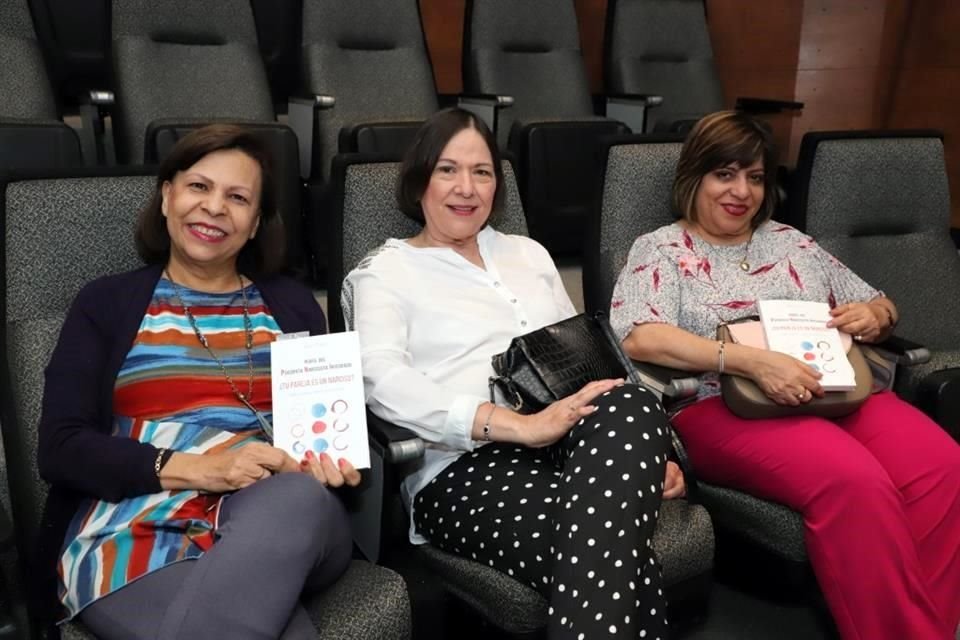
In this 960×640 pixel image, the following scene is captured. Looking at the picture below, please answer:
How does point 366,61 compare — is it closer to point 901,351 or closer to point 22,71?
point 22,71

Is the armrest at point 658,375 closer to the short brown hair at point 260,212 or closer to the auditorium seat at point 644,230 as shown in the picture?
the auditorium seat at point 644,230

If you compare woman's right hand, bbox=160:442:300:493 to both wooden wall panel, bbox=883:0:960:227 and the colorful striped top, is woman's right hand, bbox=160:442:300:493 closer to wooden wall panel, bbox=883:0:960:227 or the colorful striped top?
the colorful striped top

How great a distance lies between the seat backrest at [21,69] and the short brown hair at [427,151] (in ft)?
4.72

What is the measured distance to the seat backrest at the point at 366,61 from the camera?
304 cm

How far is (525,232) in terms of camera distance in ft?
5.86

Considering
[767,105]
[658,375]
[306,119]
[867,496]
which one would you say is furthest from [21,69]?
[767,105]

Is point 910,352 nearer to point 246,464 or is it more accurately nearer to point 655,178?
point 655,178

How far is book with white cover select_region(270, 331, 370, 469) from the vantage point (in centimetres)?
121

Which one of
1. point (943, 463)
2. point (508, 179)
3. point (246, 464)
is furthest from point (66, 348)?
point (943, 463)

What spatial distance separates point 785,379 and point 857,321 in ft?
0.86

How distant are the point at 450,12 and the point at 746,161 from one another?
2386 millimetres

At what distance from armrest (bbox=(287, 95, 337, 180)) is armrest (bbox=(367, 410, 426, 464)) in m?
1.57

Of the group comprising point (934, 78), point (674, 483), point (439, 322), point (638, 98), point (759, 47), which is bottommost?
point (674, 483)

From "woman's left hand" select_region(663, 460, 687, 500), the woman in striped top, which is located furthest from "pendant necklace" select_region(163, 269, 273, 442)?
"woman's left hand" select_region(663, 460, 687, 500)
